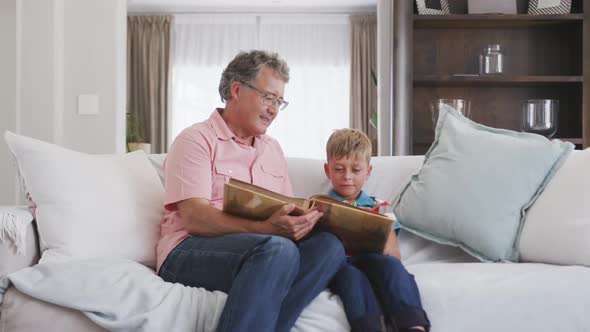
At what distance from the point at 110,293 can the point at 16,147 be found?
23.3 inches

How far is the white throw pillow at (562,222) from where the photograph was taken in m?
1.88

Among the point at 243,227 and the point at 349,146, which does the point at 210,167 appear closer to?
the point at 243,227

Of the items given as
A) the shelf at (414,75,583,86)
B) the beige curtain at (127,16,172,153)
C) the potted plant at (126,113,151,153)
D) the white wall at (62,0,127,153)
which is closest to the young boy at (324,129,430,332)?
the shelf at (414,75,583,86)

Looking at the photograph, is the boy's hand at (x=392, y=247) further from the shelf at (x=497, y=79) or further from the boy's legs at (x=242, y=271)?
the shelf at (x=497, y=79)

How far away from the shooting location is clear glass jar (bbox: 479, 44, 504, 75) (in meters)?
3.68

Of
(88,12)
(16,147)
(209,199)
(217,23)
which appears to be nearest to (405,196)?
(209,199)

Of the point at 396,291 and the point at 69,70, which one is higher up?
the point at 69,70

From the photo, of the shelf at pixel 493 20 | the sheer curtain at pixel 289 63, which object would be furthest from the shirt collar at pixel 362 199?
the sheer curtain at pixel 289 63

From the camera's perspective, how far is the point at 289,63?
7.44 meters

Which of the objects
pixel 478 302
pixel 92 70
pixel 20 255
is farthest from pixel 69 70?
pixel 478 302

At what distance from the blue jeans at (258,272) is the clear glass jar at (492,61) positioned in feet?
7.59

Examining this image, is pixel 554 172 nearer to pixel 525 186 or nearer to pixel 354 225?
pixel 525 186

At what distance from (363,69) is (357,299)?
6.01 meters

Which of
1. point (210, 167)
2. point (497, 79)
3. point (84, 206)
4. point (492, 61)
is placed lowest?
point (84, 206)
